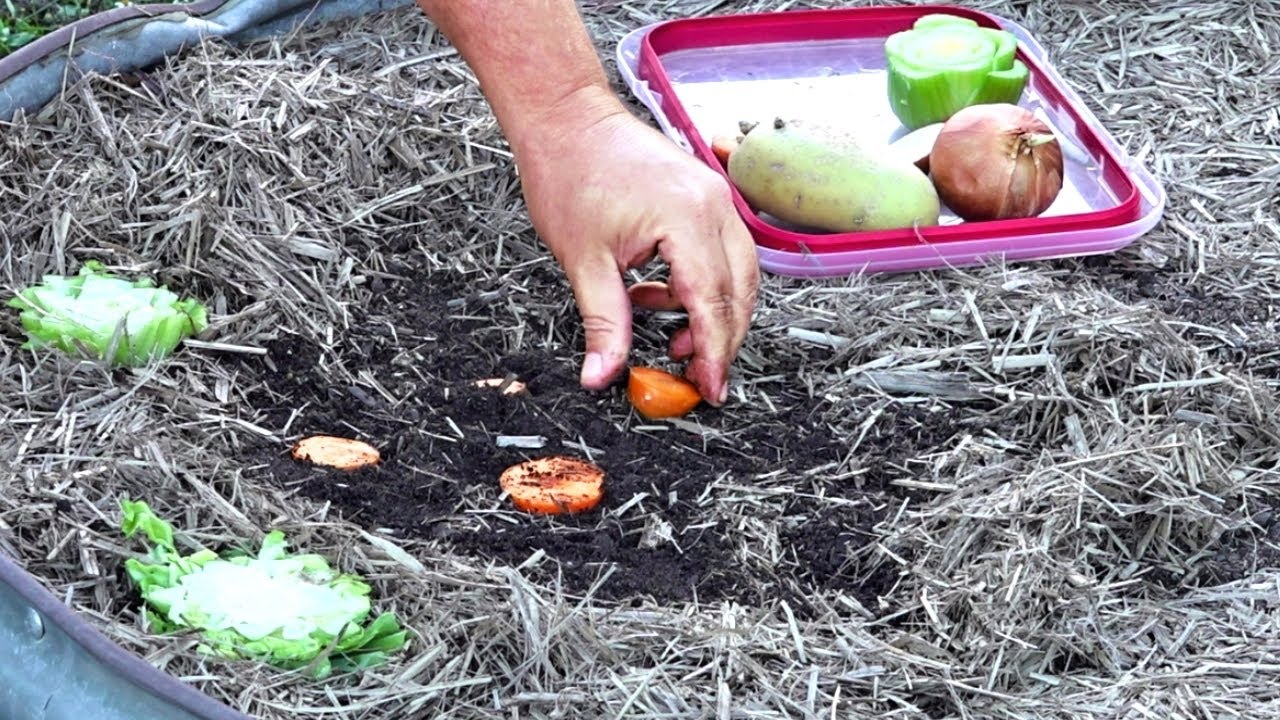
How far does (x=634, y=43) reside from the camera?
2975mm

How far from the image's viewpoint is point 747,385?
6.95 ft

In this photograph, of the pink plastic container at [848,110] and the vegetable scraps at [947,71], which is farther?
the vegetable scraps at [947,71]

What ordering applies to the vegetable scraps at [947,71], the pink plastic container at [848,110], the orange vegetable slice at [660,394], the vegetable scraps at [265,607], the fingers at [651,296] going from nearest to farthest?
the vegetable scraps at [265,607], the orange vegetable slice at [660,394], the fingers at [651,296], the pink plastic container at [848,110], the vegetable scraps at [947,71]

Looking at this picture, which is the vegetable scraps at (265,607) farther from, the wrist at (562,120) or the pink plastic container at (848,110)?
the pink plastic container at (848,110)

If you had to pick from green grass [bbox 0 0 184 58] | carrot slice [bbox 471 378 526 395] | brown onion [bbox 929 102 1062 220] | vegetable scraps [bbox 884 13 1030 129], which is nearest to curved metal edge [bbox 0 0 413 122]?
green grass [bbox 0 0 184 58]

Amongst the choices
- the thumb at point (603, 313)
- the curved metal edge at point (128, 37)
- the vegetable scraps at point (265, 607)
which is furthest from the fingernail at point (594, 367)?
the curved metal edge at point (128, 37)

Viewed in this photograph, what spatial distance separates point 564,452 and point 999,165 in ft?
2.69

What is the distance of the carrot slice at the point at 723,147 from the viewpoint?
258cm

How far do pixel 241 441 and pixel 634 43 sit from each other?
4.20 feet

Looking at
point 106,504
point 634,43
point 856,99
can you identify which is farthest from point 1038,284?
point 106,504

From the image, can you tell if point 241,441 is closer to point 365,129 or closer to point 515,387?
point 515,387

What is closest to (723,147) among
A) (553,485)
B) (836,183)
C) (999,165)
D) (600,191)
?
(836,183)

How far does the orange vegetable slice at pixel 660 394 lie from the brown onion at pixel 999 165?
2.02 ft

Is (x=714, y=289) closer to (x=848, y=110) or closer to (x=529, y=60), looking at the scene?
(x=529, y=60)
